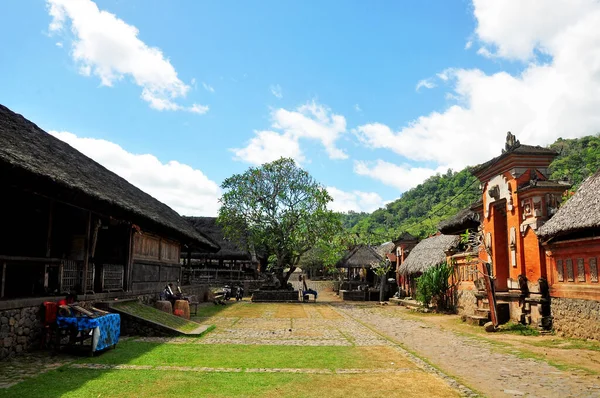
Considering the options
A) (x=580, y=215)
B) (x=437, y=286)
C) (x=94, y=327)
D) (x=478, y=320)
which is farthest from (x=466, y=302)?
(x=94, y=327)

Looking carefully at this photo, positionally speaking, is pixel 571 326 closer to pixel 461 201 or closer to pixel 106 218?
pixel 106 218

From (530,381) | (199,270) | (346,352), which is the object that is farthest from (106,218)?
(199,270)

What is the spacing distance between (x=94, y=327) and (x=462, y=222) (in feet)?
56.4

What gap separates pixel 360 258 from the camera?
4050cm

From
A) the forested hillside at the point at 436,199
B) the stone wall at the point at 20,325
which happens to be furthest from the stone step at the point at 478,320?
the forested hillside at the point at 436,199

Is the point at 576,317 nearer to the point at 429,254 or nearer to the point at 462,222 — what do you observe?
the point at 462,222

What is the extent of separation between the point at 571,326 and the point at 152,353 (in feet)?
35.4

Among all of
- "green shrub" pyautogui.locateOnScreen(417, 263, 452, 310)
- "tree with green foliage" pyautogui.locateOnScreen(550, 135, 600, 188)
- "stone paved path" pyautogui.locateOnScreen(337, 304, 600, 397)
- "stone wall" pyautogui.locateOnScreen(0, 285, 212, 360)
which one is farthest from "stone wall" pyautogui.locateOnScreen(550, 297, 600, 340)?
"tree with green foliage" pyautogui.locateOnScreen(550, 135, 600, 188)

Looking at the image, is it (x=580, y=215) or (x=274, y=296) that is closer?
(x=580, y=215)

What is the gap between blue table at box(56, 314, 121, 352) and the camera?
8.99 metres

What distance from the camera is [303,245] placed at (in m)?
31.5

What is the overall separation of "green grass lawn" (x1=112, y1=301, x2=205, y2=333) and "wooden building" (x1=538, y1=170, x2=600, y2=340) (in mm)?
10314

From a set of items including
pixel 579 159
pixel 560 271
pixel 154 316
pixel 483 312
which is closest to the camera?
pixel 154 316

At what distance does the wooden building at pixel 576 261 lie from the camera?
1170cm
